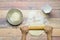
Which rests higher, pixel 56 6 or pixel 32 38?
pixel 56 6

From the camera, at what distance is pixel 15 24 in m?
1.89

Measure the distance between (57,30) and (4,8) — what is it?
2.19ft

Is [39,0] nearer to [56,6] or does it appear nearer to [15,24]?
[56,6]

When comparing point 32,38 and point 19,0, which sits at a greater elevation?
point 19,0

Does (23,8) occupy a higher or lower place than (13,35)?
higher

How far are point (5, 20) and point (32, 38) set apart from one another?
379 millimetres

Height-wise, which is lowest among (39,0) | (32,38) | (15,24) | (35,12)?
(32,38)

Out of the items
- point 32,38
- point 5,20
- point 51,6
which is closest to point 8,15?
point 5,20

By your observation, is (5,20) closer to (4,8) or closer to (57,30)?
(4,8)

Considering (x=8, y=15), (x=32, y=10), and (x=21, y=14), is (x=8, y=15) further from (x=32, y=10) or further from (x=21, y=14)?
(x=32, y=10)

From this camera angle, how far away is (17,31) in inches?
74.1

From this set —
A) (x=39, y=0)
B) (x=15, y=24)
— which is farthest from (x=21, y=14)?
(x=39, y=0)

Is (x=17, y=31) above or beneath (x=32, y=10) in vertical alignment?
beneath

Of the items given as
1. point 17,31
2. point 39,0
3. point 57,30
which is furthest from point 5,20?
point 57,30
